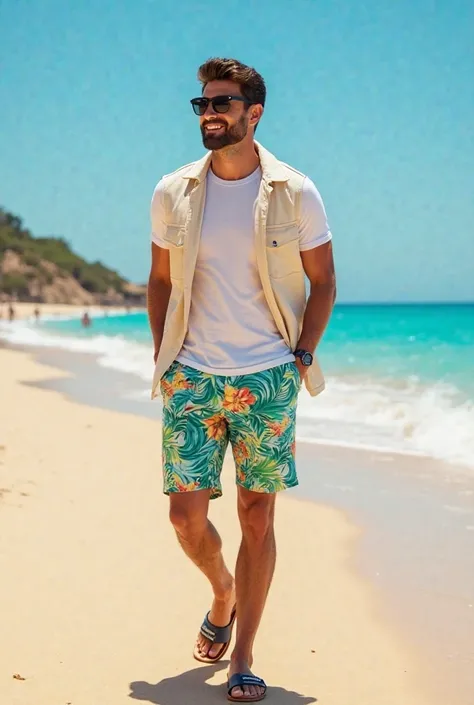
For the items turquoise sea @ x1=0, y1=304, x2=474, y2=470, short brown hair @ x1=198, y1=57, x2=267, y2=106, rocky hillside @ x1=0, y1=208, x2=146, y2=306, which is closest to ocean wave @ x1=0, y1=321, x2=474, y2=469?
turquoise sea @ x1=0, y1=304, x2=474, y2=470

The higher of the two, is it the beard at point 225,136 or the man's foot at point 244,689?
the beard at point 225,136

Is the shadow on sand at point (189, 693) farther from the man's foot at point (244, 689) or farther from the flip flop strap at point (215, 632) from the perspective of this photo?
the flip flop strap at point (215, 632)

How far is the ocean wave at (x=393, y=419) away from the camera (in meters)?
9.19

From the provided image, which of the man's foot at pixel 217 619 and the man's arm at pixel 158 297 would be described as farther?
the man's foot at pixel 217 619

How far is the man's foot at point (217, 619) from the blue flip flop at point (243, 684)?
374mm

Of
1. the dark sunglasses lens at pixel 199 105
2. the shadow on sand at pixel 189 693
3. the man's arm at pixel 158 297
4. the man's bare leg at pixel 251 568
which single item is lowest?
the shadow on sand at pixel 189 693

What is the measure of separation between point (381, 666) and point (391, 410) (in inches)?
331

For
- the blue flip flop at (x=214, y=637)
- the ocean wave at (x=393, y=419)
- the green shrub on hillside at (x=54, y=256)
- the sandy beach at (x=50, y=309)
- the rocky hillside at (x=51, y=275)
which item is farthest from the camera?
the green shrub on hillside at (x=54, y=256)

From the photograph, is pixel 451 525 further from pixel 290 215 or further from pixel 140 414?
pixel 140 414

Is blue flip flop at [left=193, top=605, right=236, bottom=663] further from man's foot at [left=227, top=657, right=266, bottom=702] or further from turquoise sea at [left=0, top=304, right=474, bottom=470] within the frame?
turquoise sea at [left=0, top=304, right=474, bottom=470]

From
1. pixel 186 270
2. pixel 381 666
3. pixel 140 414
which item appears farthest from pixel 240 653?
pixel 140 414

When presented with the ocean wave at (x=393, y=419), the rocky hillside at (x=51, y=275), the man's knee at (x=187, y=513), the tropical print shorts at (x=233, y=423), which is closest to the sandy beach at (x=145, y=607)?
the man's knee at (x=187, y=513)

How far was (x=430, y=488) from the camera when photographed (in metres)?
7.04

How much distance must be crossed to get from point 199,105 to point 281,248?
2.03 ft
